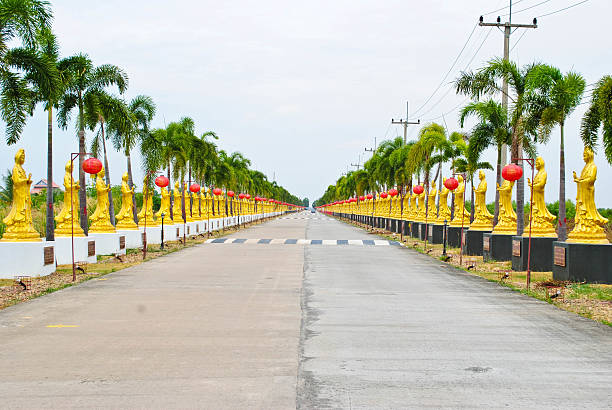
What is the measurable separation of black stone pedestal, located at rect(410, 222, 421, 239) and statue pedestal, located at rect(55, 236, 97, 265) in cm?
Answer: 2116

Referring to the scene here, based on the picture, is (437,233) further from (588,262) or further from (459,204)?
(588,262)

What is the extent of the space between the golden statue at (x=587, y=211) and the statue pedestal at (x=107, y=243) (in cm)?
1551

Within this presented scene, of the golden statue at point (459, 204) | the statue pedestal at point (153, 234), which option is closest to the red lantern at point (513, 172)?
the golden statue at point (459, 204)

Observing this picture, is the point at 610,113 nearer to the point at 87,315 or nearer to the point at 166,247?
the point at 87,315

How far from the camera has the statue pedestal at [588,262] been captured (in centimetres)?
1475

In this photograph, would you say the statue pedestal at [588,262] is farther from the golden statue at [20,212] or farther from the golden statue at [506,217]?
the golden statue at [20,212]

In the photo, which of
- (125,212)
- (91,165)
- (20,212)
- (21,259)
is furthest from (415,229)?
(21,259)

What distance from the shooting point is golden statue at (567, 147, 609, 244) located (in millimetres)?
15055

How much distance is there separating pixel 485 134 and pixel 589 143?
8622 millimetres

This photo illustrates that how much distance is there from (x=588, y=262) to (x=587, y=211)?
1.31 metres

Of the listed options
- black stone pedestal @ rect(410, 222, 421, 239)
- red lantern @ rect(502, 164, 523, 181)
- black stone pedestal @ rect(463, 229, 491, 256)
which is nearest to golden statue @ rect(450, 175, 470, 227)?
black stone pedestal @ rect(463, 229, 491, 256)

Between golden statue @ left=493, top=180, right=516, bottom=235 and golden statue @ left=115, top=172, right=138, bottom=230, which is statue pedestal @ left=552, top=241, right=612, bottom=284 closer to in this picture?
golden statue @ left=493, top=180, right=516, bottom=235

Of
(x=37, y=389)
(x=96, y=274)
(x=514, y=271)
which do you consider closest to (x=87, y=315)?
(x=37, y=389)

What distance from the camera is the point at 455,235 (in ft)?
91.4
